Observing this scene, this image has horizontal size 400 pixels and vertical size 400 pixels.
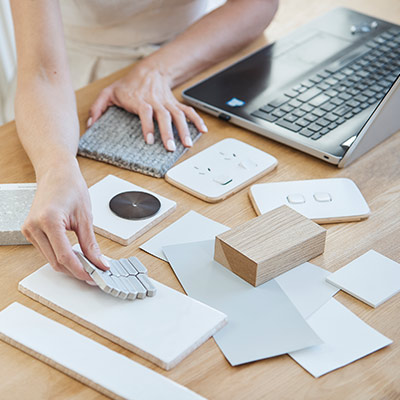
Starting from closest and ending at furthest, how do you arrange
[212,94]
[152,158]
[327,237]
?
[327,237] → [152,158] → [212,94]

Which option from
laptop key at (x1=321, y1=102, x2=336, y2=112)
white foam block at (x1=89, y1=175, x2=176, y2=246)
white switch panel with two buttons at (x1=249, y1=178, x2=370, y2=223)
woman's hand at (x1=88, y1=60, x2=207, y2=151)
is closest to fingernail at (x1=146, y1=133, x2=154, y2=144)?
woman's hand at (x1=88, y1=60, x2=207, y2=151)

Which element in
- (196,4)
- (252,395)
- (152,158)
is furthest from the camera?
(196,4)

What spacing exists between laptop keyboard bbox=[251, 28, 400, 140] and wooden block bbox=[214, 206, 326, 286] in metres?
0.27

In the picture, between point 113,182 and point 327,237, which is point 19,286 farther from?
point 327,237

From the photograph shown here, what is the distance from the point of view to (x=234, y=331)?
0.71 metres

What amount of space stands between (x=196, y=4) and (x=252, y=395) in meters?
1.12

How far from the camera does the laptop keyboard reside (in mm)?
1069

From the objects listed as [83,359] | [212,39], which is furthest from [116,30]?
[83,359]

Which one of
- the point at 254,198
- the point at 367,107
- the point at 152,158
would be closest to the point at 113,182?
the point at 152,158

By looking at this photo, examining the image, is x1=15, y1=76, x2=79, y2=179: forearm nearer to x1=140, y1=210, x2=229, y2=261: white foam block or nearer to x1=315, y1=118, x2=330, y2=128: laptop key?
x1=140, y1=210, x2=229, y2=261: white foam block

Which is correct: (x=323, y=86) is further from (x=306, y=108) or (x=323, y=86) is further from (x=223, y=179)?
(x=223, y=179)

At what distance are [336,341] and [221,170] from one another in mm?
381

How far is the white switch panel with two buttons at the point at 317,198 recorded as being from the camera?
901 mm

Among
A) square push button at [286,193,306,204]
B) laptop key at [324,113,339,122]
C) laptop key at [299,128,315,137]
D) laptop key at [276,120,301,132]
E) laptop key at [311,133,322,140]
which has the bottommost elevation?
square push button at [286,193,306,204]
